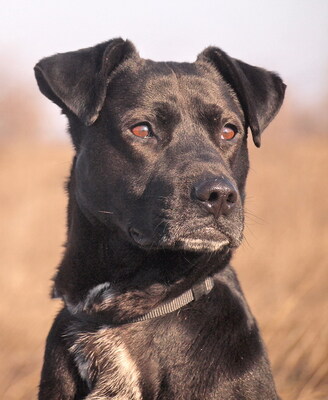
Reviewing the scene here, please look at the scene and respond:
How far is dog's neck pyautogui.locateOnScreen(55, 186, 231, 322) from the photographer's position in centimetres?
334

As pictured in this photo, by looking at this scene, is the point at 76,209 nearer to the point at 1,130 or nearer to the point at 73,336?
the point at 73,336

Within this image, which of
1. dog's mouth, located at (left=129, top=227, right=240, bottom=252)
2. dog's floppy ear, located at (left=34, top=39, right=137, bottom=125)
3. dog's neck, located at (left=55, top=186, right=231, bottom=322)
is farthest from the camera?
dog's floppy ear, located at (left=34, top=39, right=137, bottom=125)

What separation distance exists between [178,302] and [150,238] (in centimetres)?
35

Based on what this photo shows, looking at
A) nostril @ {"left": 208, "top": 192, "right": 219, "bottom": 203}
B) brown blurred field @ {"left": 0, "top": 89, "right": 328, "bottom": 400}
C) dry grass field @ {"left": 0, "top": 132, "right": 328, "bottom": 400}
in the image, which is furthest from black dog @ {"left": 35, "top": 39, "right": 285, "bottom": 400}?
brown blurred field @ {"left": 0, "top": 89, "right": 328, "bottom": 400}

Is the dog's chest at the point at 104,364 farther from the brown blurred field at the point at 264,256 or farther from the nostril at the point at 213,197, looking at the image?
the brown blurred field at the point at 264,256

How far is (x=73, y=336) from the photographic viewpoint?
3.36 meters

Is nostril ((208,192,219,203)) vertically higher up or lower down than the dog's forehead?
lower down

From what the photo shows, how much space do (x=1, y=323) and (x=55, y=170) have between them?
521 cm

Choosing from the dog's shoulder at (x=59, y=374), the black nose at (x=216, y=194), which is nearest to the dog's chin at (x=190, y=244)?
the black nose at (x=216, y=194)

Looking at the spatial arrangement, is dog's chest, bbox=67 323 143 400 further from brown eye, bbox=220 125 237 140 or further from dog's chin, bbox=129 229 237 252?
brown eye, bbox=220 125 237 140

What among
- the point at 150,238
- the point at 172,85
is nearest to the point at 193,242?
the point at 150,238

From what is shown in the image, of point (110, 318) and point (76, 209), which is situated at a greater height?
point (76, 209)

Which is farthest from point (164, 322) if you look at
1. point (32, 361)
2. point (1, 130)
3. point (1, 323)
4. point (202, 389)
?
point (1, 130)

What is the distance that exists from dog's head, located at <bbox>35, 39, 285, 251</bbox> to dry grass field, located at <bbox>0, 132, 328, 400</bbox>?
1.62 ft
